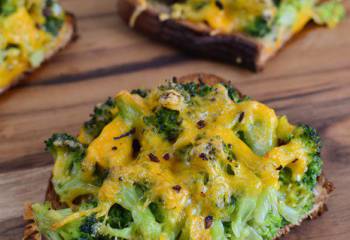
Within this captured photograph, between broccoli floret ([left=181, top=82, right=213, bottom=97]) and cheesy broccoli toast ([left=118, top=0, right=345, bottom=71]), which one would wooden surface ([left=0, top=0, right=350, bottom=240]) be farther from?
broccoli floret ([left=181, top=82, right=213, bottom=97])

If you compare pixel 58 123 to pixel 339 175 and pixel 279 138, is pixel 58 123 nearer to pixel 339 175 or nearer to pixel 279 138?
pixel 279 138

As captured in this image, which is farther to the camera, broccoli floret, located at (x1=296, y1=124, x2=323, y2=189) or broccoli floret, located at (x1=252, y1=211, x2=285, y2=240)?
broccoli floret, located at (x1=296, y1=124, x2=323, y2=189)

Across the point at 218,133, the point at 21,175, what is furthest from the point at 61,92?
the point at 218,133

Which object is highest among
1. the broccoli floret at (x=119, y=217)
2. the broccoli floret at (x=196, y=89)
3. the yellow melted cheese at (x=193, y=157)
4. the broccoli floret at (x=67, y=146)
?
the broccoli floret at (x=196, y=89)

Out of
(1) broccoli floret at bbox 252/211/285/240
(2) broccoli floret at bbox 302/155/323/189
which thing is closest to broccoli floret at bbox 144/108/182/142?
(1) broccoli floret at bbox 252/211/285/240

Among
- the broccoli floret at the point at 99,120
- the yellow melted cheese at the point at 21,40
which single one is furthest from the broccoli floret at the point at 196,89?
the yellow melted cheese at the point at 21,40

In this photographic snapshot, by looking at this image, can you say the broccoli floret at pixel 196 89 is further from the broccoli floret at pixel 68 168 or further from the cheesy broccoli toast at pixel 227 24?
the cheesy broccoli toast at pixel 227 24

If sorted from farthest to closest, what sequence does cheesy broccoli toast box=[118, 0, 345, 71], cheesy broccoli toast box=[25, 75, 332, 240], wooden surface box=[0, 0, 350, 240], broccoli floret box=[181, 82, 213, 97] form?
cheesy broccoli toast box=[118, 0, 345, 71]
wooden surface box=[0, 0, 350, 240]
broccoli floret box=[181, 82, 213, 97]
cheesy broccoli toast box=[25, 75, 332, 240]

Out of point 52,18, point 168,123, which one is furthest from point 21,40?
point 168,123
